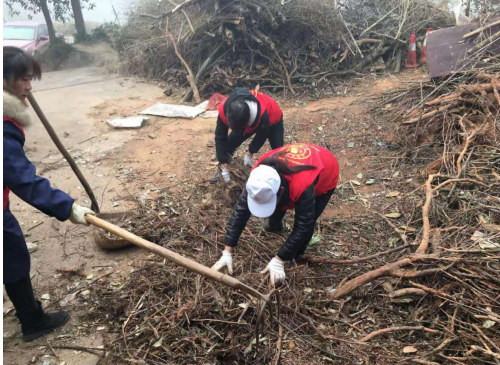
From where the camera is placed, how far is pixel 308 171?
241cm

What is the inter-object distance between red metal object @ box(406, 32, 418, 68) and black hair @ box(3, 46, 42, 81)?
30.8ft

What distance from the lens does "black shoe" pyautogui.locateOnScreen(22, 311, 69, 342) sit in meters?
2.42

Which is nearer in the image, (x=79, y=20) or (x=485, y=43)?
(x=485, y=43)

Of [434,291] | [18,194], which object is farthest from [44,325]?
[434,291]

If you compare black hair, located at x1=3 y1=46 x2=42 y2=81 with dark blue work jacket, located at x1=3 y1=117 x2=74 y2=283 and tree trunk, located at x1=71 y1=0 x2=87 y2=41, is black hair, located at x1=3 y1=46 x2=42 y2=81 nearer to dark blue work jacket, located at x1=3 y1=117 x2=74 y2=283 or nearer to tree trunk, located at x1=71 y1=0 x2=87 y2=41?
dark blue work jacket, located at x1=3 y1=117 x2=74 y2=283

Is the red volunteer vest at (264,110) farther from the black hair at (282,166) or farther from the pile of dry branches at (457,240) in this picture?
the pile of dry branches at (457,240)

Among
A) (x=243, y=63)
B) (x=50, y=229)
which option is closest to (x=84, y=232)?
(x=50, y=229)

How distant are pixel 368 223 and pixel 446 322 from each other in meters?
1.45

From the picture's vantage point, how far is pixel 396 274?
2.52 metres

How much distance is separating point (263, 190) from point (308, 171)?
16.6 inches

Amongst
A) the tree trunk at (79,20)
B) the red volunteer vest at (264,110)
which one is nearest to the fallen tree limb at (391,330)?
the red volunteer vest at (264,110)

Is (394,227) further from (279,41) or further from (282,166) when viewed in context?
(279,41)

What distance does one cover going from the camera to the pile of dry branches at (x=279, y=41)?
27.8 ft

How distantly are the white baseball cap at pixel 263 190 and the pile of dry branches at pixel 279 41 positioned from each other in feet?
20.7
